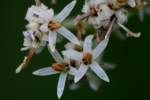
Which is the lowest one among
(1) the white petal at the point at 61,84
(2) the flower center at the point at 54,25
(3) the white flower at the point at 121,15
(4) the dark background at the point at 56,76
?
(4) the dark background at the point at 56,76

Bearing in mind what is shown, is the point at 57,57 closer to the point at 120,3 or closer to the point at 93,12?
the point at 93,12

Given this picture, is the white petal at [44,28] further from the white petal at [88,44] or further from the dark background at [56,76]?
the dark background at [56,76]

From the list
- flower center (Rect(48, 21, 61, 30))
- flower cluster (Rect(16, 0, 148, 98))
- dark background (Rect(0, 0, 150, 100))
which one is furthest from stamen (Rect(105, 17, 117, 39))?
dark background (Rect(0, 0, 150, 100))

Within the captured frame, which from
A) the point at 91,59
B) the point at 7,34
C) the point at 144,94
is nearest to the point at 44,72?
the point at 91,59

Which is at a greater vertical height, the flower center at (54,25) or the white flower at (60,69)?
the flower center at (54,25)

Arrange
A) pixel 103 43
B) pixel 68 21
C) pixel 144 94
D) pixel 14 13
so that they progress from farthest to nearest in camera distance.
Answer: pixel 14 13, pixel 144 94, pixel 68 21, pixel 103 43

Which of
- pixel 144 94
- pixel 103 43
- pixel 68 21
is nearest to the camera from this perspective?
pixel 103 43

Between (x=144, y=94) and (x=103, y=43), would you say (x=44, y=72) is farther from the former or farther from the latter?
(x=144, y=94)

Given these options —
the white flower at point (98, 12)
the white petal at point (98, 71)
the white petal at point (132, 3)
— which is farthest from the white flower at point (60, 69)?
the white petal at point (132, 3)

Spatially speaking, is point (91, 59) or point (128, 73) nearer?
point (91, 59)
